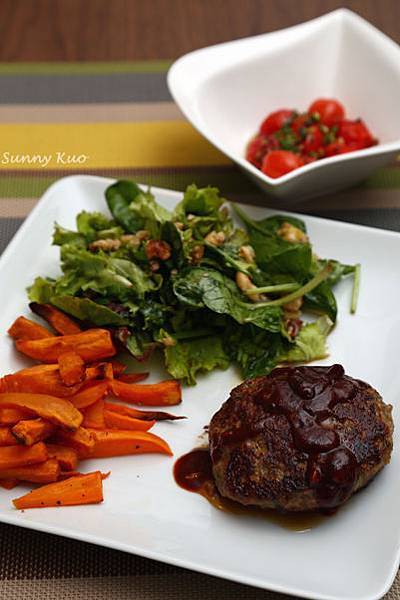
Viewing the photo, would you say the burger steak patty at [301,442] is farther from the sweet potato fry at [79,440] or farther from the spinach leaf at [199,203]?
the spinach leaf at [199,203]

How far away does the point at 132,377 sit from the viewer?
3.54 meters

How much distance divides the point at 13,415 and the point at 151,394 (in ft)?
1.85

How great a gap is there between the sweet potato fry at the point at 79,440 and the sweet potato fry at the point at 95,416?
0.36 feet

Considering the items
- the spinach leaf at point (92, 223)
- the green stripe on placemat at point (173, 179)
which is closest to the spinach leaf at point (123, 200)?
the spinach leaf at point (92, 223)

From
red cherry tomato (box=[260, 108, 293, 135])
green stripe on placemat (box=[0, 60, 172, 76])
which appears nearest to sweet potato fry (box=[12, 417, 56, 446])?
red cherry tomato (box=[260, 108, 293, 135])

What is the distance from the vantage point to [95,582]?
2.94 metres

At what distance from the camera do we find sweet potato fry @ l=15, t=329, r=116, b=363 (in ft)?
11.3

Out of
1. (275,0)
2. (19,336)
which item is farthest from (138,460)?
(275,0)

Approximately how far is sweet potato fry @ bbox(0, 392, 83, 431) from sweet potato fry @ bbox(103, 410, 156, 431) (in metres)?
0.16

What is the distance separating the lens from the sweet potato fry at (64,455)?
3.09m

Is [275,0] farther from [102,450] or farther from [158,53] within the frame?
[102,450]

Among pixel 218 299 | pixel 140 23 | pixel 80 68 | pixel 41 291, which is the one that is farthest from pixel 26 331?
pixel 140 23

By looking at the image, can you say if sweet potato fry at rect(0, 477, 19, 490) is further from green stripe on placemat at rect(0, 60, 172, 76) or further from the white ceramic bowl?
green stripe on placemat at rect(0, 60, 172, 76)

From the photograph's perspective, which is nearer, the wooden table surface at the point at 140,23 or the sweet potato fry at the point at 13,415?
the sweet potato fry at the point at 13,415
